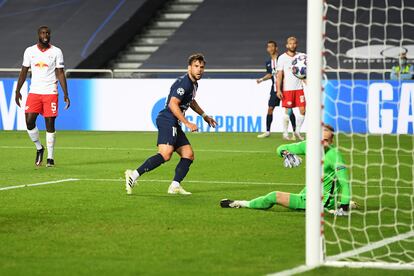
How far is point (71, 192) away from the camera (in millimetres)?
12391

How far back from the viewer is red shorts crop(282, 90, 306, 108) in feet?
72.2

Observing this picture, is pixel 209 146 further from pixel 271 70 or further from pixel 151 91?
pixel 151 91

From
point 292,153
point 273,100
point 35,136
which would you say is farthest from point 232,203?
point 273,100

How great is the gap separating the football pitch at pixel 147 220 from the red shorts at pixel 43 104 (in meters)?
0.88

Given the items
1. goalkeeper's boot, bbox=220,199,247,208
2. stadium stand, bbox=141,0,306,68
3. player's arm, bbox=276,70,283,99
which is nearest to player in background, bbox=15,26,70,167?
goalkeeper's boot, bbox=220,199,247,208

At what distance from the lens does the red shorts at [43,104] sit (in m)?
15.8

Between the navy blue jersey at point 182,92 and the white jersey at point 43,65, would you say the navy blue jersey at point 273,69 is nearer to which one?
the white jersey at point 43,65

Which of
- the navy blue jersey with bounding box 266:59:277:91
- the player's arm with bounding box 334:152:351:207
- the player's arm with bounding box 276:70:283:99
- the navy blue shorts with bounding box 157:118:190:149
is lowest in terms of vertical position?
the player's arm with bounding box 334:152:351:207

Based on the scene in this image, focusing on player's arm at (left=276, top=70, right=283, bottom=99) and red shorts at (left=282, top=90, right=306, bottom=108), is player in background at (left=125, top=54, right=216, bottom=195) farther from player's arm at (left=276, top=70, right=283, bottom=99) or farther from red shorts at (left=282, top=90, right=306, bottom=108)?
red shorts at (left=282, top=90, right=306, bottom=108)

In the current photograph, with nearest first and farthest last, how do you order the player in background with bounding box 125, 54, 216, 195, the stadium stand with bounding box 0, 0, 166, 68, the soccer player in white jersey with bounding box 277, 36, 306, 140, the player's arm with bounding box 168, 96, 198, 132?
the player's arm with bounding box 168, 96, 198, 132, the player in background with bounding box 125, 54, 216, 195, the soccer player in white jersey with bounding box 277, 36, 306, 140, the stadium stand with bounding box 0, 0, 166, 68

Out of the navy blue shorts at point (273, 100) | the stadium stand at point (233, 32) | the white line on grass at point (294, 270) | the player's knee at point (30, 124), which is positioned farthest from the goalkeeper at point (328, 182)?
the stadium stand at point (233, 32)

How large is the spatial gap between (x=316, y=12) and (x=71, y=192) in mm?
5672

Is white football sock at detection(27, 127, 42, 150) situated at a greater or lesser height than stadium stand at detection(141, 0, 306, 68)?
lesser

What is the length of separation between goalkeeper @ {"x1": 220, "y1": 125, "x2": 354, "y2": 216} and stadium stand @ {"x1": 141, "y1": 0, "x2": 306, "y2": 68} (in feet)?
61.6
